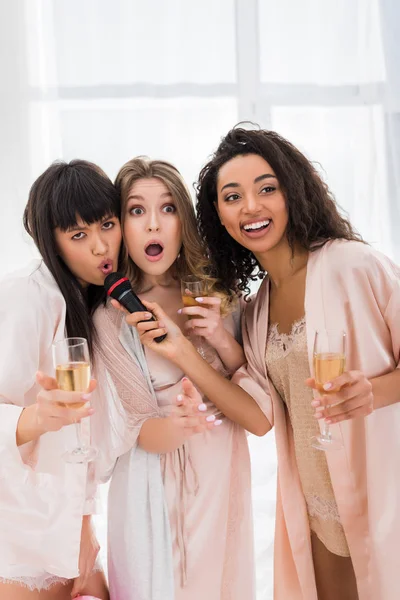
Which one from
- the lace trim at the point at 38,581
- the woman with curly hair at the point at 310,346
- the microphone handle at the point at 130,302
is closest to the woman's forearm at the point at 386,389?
the woman with curly hair at the point at 310,346

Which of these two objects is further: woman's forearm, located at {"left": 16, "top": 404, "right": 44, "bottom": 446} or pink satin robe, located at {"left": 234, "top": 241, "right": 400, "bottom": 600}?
pink satin robe, located at {"left": 234, "top": 241, "right": 400, "bottom": 600}

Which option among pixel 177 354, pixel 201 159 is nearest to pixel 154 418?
pixel 177 354

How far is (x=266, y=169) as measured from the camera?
222cm

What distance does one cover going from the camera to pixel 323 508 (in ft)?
7.41

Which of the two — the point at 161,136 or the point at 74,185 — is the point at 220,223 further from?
the point at 161,136

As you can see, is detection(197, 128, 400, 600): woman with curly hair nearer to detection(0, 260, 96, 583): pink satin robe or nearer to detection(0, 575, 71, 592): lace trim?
detection(0, 260, 96, 583): pink satin robe

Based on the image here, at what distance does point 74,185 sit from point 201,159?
3210 millimetres

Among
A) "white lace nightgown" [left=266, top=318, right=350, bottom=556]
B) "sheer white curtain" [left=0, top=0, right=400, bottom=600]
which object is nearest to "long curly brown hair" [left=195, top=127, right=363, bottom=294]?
"white lace nightgown" [left=266, top=318, right=350, bottom=556]

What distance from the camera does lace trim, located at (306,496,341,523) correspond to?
2.24 m

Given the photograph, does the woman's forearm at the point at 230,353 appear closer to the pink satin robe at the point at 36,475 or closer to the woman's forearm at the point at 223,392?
the woman's forearm at the point at 223,392

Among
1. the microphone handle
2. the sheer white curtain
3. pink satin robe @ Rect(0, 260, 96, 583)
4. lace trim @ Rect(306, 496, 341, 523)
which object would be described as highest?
the sheer white curtain

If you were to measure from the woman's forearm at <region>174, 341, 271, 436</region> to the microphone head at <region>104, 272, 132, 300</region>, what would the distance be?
0.86ft

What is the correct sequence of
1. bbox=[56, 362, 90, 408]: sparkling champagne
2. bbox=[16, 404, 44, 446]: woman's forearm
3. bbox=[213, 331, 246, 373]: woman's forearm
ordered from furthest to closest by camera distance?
bbox=[213, 331, 246, 373]: woman's forearm → bbox=[16, 404, 44, 446]: woman's forearm → bbox=[56, 362, 90, 408]: sparkling champagne

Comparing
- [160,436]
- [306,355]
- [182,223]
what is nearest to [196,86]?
[182,223]
